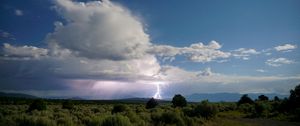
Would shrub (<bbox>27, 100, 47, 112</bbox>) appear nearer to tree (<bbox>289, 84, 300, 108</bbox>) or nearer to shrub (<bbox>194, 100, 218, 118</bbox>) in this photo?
shrub (<bbox>194, 100, 218, 118</bbox>)

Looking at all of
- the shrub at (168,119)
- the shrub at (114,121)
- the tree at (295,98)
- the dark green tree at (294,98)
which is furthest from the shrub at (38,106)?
the tree at (295,98)

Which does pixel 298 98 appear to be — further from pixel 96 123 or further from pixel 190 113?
pixel 96 123

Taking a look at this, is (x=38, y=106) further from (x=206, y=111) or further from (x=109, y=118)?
(x=109, y=118)

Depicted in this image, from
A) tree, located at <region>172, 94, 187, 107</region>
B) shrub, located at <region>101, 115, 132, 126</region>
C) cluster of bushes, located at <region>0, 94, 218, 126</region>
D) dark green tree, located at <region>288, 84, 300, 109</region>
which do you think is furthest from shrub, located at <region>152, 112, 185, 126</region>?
dark green tree, located at <region>288, 84, 300, 109</region>

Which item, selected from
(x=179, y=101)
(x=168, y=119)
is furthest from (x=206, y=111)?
(x=179, y=101)

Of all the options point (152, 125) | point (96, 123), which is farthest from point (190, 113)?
point (96, 123)

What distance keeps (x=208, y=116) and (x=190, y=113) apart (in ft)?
8.83

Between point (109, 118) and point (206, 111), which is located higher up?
point (109, 118)

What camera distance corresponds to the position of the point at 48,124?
65.7ft

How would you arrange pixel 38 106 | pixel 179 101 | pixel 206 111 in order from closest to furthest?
pixel 38 106 → pixel 206 111 → pixel 179 101

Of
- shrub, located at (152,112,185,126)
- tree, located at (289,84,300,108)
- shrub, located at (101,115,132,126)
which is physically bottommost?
shrub, located at (152,112,185,126)

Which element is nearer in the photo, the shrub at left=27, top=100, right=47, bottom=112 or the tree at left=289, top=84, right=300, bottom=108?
the shrub at left=27, top=100, right=47, bottom=112

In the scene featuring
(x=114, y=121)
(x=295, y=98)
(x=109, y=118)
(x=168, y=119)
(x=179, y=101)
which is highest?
(x=179, y=101)

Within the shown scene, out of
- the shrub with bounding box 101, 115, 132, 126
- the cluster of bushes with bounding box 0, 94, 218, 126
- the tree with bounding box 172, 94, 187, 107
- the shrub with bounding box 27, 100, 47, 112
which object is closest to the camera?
the shrub with bounding box 101, 115, 132, 126
